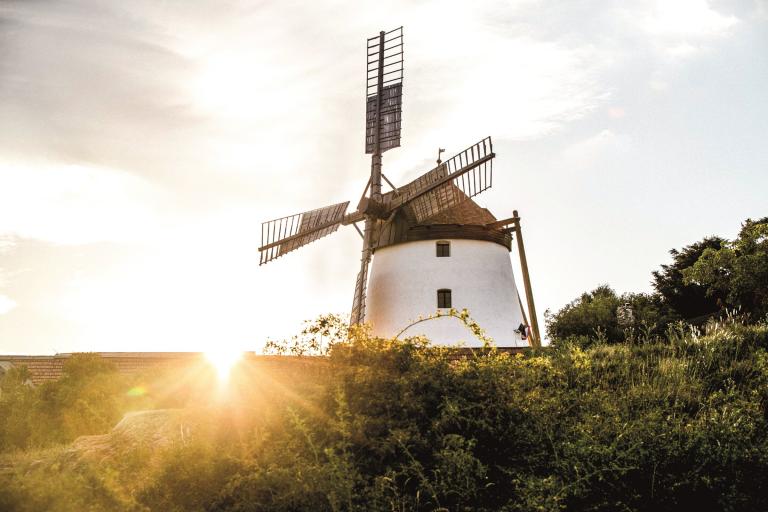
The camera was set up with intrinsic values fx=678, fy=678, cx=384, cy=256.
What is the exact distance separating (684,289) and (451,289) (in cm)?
1748

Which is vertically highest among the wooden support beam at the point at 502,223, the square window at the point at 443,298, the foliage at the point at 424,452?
the wooden support beam at the point at 502,223

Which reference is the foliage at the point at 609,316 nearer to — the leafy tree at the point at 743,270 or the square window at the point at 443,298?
the leafy tree at the point at 743,270

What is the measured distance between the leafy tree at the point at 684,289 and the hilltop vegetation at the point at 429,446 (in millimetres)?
23126

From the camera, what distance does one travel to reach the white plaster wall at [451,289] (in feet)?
64.5

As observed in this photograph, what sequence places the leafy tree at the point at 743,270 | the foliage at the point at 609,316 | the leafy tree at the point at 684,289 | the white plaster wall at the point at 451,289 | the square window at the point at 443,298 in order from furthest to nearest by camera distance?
the leafy tree at the point at 684,289 → the foliage at the point at 609,316 → the leafy tree at the point at 743,270 → the square window at the point at 443,298 → the white plaster wall at the point at 451,289

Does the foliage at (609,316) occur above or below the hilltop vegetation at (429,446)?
above

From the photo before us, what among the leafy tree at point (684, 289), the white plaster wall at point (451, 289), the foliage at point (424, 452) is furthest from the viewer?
the leafy tree at point (684, 289)

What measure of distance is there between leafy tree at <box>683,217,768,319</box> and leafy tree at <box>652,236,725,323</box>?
809 centimetres

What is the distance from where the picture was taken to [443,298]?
786 inches

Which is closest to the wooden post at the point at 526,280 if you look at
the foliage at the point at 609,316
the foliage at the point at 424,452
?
the foliage at the point at 609,316

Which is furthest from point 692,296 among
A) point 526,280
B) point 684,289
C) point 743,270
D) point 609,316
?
point 526,280

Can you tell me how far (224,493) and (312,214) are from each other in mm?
16236

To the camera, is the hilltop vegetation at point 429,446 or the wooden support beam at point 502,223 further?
the wooden support beam at point 502,223

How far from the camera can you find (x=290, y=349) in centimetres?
1002
